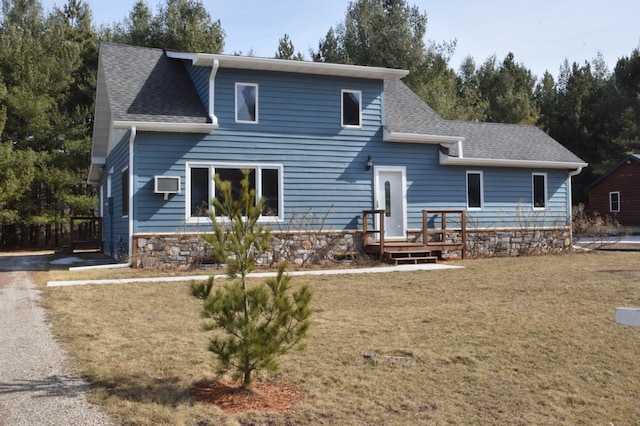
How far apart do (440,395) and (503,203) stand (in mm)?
13614

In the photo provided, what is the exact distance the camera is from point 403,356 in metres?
5.62

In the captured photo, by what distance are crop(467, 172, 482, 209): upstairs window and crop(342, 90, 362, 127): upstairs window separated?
3970 mm

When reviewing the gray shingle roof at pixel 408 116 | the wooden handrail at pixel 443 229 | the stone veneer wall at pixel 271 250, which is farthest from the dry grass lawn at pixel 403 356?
the gray shingle roof at pixel 408 116

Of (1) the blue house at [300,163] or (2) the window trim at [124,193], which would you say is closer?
(1) the blue house at [300,163]

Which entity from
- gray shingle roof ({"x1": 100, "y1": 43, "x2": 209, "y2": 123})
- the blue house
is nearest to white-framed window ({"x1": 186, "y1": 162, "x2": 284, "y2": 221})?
the blue house

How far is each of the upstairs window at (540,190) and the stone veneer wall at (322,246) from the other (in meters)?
0.86

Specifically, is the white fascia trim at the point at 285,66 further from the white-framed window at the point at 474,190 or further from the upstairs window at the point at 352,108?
the white-framed window at the point at 474,190

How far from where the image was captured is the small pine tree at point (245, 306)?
4.24 metres

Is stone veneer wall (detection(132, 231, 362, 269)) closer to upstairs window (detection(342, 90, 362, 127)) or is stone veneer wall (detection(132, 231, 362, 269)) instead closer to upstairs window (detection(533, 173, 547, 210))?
upstairs window (detection(342, 90, 362, 127))

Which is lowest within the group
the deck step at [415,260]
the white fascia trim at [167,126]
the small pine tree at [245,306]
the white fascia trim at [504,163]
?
the deck step at [415,260]

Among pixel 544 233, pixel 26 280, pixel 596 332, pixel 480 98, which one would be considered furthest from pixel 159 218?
pixel 480 98

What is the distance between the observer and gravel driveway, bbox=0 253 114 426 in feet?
12.6

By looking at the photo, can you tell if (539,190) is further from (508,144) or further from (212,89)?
(212,89)

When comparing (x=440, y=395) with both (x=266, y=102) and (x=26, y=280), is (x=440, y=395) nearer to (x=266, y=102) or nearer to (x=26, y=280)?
(x=26, y=280)
